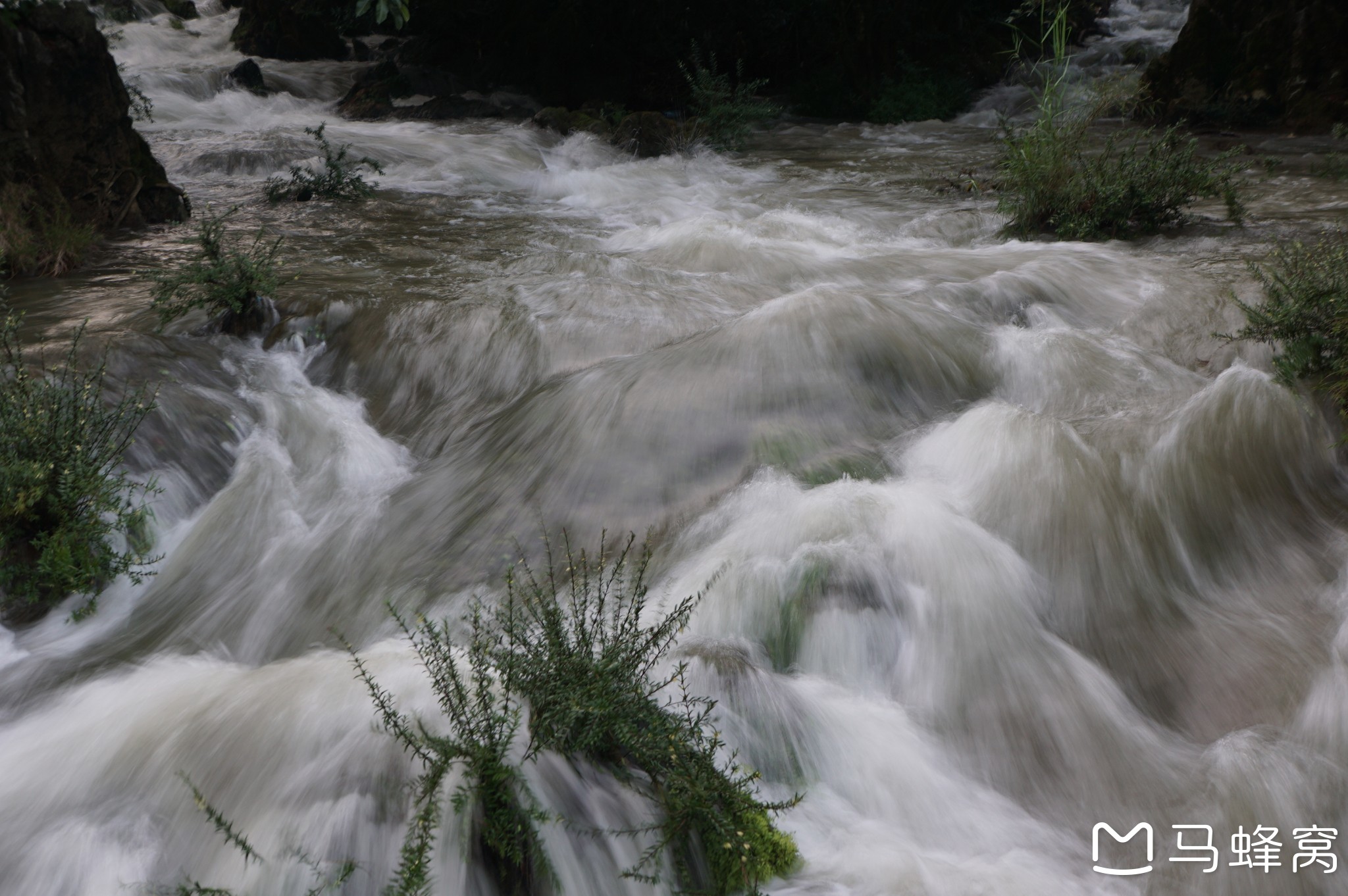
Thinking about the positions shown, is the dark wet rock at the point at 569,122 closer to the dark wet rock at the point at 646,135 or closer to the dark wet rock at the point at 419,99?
the dark wet rock at the point at 646,135

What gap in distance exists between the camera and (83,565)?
390cm

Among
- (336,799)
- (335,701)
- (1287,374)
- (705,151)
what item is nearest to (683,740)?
(336,799)

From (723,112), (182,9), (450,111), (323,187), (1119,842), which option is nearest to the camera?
(1119,842)

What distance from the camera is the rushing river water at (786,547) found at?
9.06ft

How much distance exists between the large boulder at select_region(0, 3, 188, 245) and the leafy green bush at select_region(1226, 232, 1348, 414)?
29.0 feet

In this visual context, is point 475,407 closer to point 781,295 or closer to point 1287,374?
point 781,295

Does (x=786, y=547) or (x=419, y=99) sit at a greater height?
(x=419, y=99)

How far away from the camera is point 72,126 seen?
26.0ft

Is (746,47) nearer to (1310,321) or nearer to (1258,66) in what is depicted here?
(1258,66)

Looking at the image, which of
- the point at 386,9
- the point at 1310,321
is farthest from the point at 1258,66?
the point at 386,9

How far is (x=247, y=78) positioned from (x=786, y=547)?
18.5 metres

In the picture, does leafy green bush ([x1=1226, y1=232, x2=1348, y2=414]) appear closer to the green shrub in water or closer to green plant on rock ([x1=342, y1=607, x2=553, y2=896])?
the green shrub in water

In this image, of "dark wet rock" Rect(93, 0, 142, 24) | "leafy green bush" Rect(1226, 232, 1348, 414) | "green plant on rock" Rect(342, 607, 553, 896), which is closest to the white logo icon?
"green plant on rock" Rect(342, 607, 553, 896)

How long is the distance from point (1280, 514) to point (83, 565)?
5319mm
